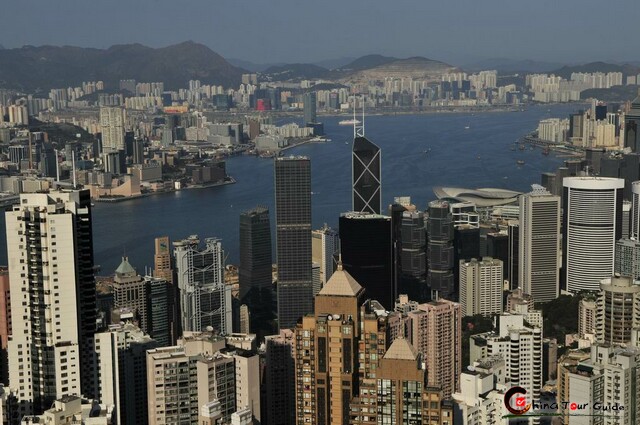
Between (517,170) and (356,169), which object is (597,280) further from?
(517,170)

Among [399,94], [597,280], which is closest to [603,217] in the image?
[597,280]

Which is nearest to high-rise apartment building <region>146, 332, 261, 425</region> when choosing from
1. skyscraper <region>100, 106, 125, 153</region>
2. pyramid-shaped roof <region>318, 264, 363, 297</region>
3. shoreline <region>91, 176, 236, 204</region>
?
pyramid-shaped roof <region>318, 264, 363, 297</region>

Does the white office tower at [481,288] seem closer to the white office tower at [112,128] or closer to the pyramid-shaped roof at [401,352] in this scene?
the pyramid-shaped roof at [401,352]

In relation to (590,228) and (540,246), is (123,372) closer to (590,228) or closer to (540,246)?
(540,246)

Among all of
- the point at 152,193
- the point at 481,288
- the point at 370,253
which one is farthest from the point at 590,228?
the point at 152,193
